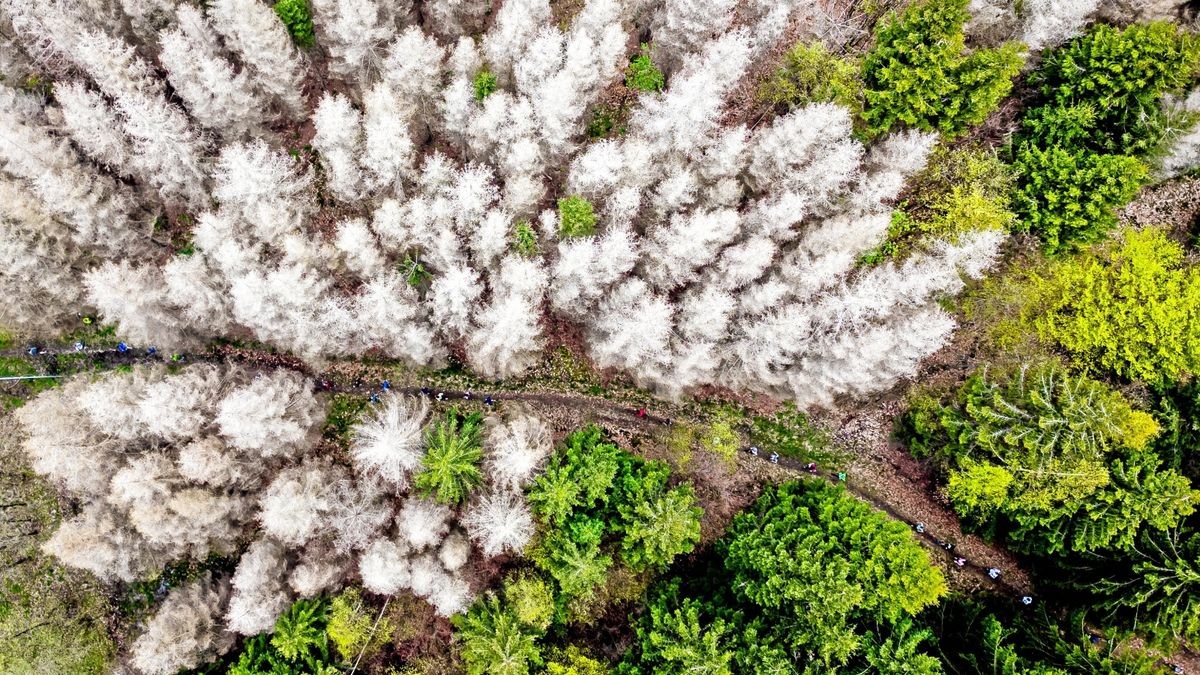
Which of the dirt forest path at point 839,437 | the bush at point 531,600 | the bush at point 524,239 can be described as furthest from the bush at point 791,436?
the bush at point 524,239

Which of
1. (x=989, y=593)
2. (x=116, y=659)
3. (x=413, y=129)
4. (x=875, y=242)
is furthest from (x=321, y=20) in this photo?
(x=989, y=593)

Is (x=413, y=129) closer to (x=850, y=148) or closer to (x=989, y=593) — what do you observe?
(x=850, y=148)

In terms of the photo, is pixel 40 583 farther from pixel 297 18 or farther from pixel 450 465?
pixel 297 18

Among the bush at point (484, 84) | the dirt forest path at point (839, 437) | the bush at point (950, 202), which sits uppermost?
the bush at point (484, 84)

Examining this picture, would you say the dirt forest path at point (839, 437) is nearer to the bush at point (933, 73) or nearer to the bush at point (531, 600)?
the bush at point (531, 600)

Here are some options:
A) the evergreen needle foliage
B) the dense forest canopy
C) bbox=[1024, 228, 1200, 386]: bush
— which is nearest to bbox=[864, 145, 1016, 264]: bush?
the dense forest canopy
